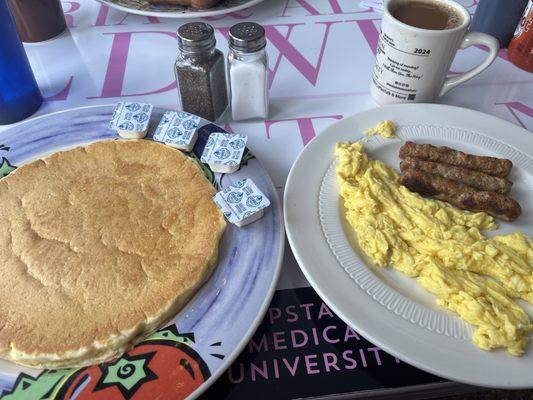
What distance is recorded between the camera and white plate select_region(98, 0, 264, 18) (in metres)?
1.59

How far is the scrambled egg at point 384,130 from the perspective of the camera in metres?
1.19

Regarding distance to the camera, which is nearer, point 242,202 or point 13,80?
point 242,202

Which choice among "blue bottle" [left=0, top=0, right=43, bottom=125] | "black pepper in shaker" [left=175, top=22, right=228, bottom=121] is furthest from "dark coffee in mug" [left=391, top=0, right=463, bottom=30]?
"blue bottle" [left=0, top=0, right=43, bottom=125]

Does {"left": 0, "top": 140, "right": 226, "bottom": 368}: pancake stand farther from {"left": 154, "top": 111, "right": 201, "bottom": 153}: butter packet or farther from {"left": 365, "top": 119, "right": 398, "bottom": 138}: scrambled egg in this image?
{"left": 365, "top": 119, "right": 398, "bottom": 138}: scrambled egg

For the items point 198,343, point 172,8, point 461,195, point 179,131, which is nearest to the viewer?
point 198,343

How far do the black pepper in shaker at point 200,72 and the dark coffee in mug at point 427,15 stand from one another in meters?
0.53

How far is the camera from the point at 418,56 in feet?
3.88

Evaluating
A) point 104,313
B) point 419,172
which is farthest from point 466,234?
point 104,313

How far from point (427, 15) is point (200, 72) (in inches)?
26.5

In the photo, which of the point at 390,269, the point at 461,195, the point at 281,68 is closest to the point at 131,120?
the point at 281,68

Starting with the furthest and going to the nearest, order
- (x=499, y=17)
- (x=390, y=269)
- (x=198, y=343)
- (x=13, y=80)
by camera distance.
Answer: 1. (x=499, y=17)
2. (x=13, y=80)
3. (x=390, y=269)
4. (x=198, y=343)

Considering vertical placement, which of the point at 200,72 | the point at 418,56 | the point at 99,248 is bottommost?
the point at 99,248

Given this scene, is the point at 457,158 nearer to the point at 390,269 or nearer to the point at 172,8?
the point at 390,269

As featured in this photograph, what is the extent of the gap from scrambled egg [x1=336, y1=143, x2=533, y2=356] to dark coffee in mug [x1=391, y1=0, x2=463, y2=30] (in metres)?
0.41
